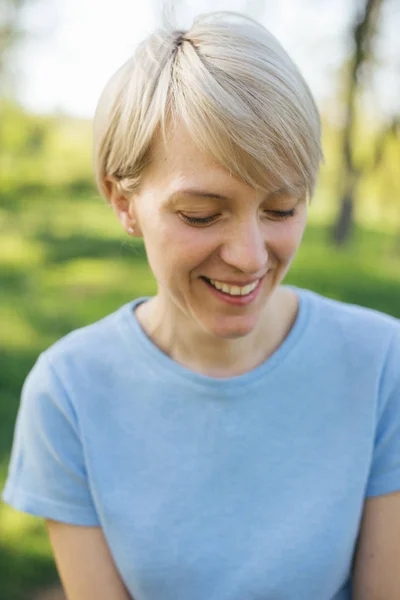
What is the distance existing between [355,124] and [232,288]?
6213mm

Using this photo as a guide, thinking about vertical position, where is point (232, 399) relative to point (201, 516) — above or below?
above

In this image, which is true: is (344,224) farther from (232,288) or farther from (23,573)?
(232,288)

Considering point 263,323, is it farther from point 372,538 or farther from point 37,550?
point 37,550

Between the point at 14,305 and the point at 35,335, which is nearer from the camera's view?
the point at 35,335

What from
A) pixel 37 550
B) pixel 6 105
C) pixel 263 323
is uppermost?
pixel 263 323

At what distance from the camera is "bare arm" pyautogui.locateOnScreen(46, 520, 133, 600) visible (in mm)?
1627

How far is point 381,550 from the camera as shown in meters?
1.60

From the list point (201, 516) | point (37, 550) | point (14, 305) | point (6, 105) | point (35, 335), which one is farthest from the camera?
point (6, 105)

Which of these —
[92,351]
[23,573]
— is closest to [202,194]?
[92,351]

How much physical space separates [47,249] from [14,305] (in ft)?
4.39

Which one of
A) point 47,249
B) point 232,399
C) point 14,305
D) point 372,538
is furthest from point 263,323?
point 47,249

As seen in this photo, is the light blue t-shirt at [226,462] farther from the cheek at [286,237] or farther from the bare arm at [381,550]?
the cheek at [286,237]

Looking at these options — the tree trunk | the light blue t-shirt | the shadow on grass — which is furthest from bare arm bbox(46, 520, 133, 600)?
the tree trunk

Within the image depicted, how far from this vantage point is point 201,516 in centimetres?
159
